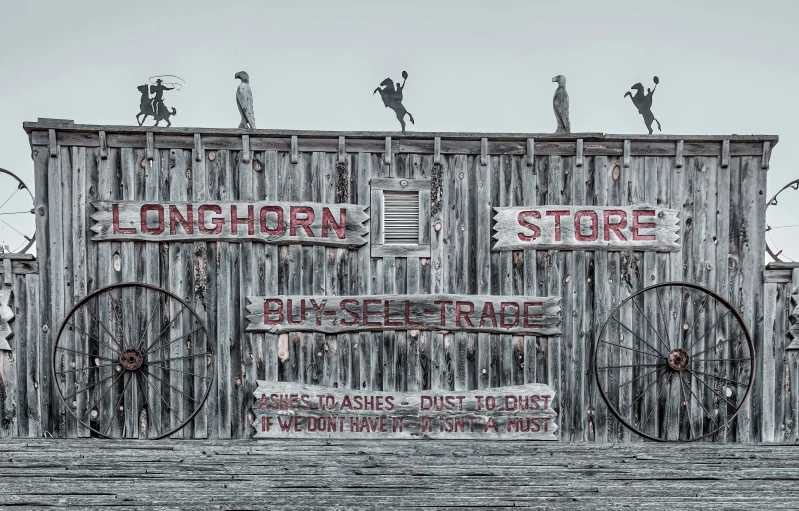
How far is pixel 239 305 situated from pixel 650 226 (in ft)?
16.8

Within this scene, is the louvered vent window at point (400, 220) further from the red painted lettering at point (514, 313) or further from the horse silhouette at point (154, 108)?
the horse silhouette at point (154, 108)

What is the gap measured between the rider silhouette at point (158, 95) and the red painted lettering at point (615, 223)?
5.82 meters

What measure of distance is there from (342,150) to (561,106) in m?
2.92

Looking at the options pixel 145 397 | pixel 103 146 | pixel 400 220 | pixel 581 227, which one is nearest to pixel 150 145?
pixel 103 146

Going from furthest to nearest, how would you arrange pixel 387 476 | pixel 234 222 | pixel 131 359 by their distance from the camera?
1. pixel 234 222
2. pixel 131 359
3. pixel 387 476

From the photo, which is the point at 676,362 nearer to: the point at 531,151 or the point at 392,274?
the point at 531,151

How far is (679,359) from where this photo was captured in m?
8.40

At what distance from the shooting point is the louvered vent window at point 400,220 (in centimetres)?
841

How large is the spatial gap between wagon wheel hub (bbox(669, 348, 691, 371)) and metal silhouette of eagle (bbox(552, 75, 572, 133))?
3.09 metres

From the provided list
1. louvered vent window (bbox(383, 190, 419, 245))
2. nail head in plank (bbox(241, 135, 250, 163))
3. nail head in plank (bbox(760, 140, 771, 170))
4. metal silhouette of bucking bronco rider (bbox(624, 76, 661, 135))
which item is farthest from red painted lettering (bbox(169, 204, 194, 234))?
nail head in plank (bbox(760, 140, 771, 170))

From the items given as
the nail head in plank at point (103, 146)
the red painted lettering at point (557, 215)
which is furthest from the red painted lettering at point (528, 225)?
the nail head in plank at point (103, 146)

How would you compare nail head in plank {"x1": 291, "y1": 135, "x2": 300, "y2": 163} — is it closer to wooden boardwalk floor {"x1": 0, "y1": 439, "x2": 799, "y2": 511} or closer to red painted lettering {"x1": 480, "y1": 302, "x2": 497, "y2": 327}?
red painted lettering {"x1": 480, "y1": 302, "x2": 497, "y2": 327}

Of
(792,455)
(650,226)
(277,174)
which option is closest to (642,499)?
(792,455)

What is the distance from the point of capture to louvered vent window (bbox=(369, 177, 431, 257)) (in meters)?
8.37
